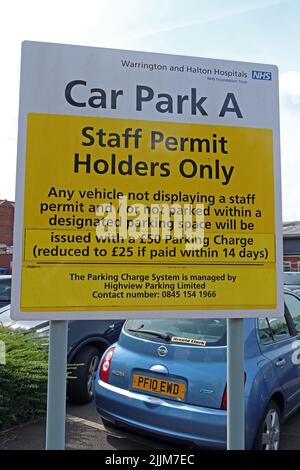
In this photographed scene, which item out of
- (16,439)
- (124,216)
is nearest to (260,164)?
(124,216)

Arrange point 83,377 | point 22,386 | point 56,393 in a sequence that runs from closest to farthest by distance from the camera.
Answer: point 56,393 < point 22,386 < point 83,377

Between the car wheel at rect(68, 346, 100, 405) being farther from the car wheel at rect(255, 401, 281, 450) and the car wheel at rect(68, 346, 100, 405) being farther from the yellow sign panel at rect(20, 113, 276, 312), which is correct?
the yellow sign panel at rect(20, 113, 276, 312)

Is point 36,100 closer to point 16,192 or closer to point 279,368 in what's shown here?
point 16,192

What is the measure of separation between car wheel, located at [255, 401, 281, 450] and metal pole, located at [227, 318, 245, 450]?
1.25m

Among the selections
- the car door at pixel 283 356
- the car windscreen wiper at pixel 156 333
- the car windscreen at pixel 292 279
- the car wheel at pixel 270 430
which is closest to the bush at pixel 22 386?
the car windscreen wiper at pixel 156 333

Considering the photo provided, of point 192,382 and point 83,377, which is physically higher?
point 192,382

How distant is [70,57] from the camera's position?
1.92m

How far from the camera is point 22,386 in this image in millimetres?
3975

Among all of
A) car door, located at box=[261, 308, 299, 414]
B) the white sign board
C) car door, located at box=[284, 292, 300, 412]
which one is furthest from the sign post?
car door, located at box=[284, 292, 300, 412]

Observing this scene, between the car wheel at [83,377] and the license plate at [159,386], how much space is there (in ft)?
5.52

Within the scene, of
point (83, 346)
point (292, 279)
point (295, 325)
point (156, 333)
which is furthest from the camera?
point (292, 279)

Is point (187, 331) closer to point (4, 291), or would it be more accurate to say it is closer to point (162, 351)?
point (162, 351)

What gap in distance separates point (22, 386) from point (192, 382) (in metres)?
1.94

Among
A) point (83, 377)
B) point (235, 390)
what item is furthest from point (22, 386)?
point (235, 390)
